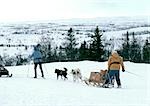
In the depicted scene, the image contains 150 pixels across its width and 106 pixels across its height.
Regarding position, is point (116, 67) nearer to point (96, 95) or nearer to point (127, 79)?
point (96, 95)

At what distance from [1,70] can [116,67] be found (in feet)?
22.5

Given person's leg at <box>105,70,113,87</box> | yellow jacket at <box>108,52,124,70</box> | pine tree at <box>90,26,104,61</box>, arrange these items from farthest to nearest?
pine tree at <box>90,26,104,61</box>, person's leg at <box>105,70,113,87</box>, yellow jacket at <box>108,52,124,70</box>

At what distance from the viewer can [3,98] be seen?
10.9 m

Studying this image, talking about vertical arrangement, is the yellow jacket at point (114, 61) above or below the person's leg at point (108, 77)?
above

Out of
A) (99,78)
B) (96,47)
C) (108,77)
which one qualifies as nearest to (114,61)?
(108,77)

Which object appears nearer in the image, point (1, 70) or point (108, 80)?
point (108, 80)

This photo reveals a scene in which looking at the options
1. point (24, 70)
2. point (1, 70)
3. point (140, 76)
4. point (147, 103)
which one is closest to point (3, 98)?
point (147, 103)

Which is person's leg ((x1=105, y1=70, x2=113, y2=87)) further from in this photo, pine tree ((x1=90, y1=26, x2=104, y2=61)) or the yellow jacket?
pine tree ((x1=90, y1=26, x2=104, y2=61))

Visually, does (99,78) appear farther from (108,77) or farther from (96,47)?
(96,47)

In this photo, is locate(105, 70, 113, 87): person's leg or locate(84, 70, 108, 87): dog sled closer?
locate(105, 70, 113, 87): person's leg

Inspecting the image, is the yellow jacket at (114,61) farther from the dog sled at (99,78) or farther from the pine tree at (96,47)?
the pine tree at (96,47)

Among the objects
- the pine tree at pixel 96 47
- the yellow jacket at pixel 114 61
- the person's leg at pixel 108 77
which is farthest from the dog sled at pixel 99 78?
the pine tree at pixel 96 47

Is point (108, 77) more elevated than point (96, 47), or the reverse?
point (108, 77)

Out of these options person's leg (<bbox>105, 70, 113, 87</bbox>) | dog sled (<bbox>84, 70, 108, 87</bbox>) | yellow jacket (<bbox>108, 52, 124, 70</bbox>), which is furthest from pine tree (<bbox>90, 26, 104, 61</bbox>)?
yellow jacket (<bbox>108, 52, 124, 70</bbox>)
